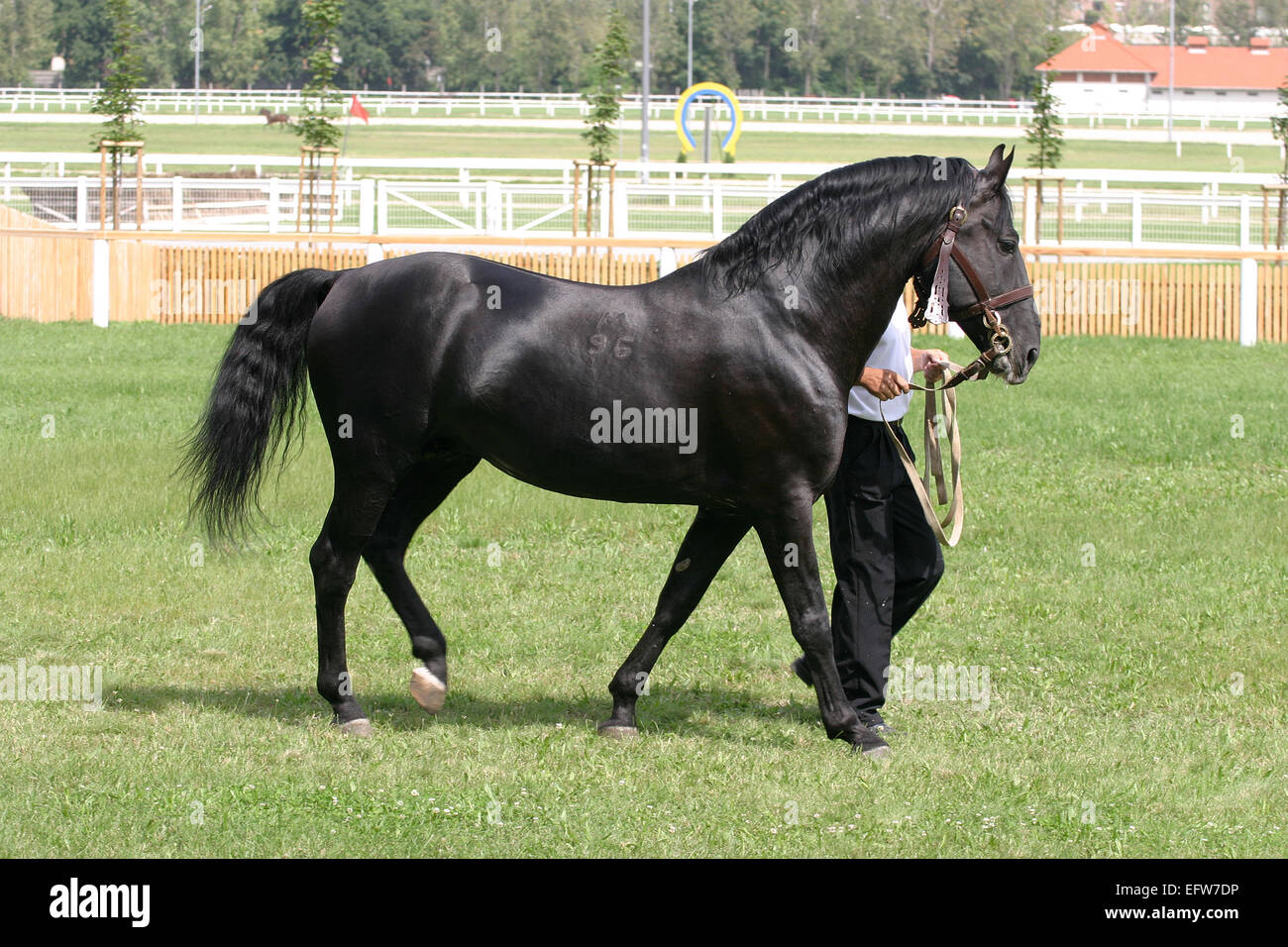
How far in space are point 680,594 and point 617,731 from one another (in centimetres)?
59

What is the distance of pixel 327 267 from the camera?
18.8 meters

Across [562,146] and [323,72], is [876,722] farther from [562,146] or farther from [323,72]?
[562,146]

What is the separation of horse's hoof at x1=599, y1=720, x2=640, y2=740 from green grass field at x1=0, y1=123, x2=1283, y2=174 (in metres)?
47.7

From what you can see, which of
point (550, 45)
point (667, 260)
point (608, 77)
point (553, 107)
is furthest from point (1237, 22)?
point (667, 260)

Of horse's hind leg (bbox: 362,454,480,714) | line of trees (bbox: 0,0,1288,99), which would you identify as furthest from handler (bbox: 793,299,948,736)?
line of trees (bbox: 0,0,1288,99)

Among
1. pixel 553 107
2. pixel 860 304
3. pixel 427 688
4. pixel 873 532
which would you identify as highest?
pixel 553 107

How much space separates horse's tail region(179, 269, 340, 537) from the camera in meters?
6.20

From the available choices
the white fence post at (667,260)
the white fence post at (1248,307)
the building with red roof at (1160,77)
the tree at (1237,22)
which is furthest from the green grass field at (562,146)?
the tree at (1237,22)

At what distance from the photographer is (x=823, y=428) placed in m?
5.60

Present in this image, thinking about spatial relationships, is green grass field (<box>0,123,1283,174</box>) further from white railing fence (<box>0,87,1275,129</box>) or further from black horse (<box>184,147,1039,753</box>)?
black horse (<box>184,147,1039,753</box>)

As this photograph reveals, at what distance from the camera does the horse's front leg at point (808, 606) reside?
5660mm

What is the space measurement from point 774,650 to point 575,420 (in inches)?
81.3

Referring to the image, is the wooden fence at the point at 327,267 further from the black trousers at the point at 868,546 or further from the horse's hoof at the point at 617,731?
the horse's hoof at the point at 617,731

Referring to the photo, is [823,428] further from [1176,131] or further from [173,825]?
[1176,131]
